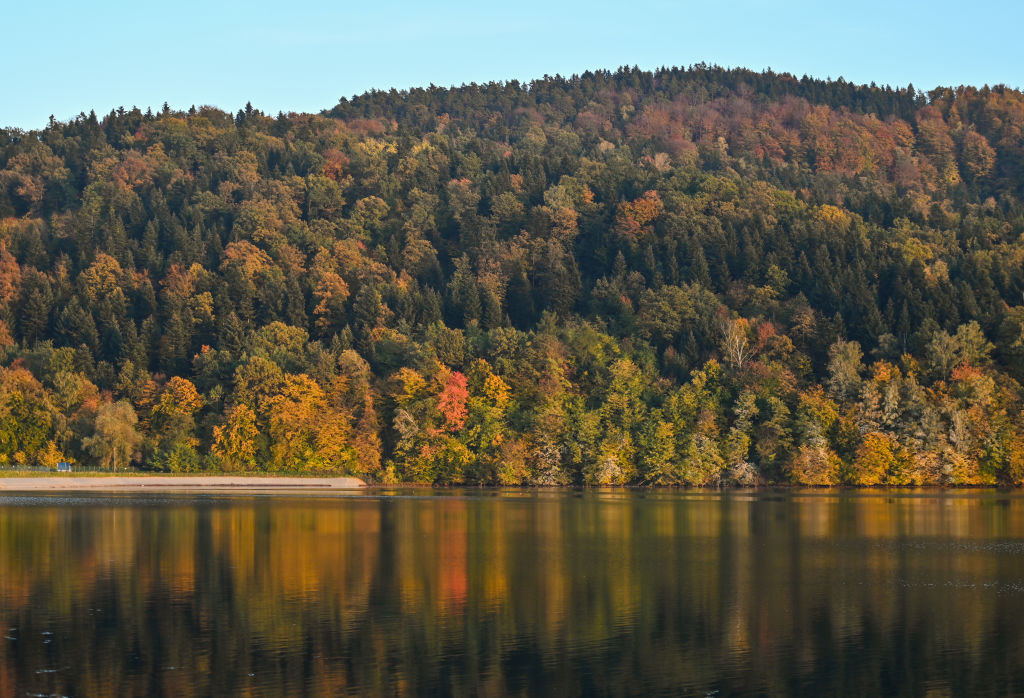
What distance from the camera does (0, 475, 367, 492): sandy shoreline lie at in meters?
99.0

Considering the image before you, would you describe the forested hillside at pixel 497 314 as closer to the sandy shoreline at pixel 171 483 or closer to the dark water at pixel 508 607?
the sandy shoreline at pixel 171 483

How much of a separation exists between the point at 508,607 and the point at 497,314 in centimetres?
10194

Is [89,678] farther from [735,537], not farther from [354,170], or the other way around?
[354,170]

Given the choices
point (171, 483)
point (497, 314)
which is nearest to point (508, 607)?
point (171, 483)

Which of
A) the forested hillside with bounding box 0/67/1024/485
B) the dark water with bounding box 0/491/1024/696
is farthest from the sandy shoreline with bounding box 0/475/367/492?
the dark water with bounding box 0/491/1024/696

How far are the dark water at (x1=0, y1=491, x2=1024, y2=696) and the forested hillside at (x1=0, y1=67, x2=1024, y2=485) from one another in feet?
152

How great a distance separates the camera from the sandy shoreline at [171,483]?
99000 millimetres

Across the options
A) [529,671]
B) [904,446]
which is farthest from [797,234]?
[529,671]

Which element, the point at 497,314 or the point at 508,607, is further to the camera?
the point at 497,314

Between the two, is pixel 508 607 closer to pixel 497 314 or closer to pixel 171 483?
pixel 171 483

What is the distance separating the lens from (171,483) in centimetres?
10562

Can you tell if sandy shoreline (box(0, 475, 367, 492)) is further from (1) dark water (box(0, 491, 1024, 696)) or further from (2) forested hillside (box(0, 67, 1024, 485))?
(1) dark water (box(0, 491, 1024, 696))

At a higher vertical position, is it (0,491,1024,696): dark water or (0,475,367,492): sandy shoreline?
(0,491,1024,696): dark water

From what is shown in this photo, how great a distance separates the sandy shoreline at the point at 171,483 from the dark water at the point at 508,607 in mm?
39921
